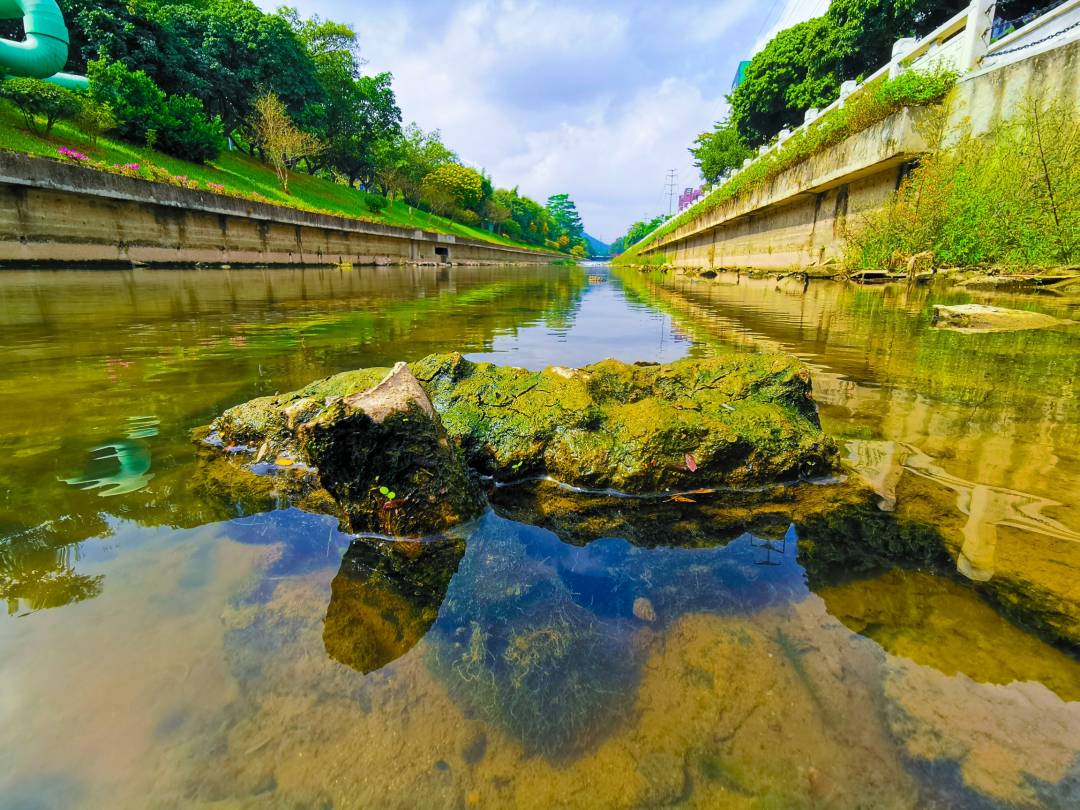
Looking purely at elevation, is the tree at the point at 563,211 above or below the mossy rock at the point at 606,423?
above

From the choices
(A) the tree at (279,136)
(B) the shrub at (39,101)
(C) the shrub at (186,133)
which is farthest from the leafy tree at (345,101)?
(B) the shrub at (39,101)

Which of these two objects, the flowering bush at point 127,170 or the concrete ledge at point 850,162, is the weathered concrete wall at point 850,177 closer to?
the concrete ledge at point 850,162

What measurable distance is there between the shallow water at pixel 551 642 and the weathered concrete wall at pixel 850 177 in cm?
1419

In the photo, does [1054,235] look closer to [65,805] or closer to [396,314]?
[396,314]

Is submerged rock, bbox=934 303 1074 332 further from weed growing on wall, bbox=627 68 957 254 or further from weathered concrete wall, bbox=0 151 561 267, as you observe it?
weathered concrete wall, bbox=0 151 561 267

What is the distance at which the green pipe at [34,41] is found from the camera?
22234 mm

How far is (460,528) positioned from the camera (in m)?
2.37

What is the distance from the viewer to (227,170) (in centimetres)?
2975

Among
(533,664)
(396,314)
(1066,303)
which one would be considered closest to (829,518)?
(533,664)

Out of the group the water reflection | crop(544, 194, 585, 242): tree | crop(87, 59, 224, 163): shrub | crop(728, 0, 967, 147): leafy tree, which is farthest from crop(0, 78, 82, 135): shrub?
crop(544, 194, 585, 242): tree

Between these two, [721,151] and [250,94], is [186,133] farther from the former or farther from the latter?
[721,151]

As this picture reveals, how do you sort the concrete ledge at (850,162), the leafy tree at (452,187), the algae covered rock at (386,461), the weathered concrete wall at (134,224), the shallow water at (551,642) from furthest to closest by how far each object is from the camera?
the leafy tree at (452,187) → the weathered concrete wall at (134,224) → the concrete ledge at (850,162) → the algae covered rock at (386,461) → the shallow water at (551,642)

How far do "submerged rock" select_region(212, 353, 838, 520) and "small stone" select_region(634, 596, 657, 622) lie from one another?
92cm

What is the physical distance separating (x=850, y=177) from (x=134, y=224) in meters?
26.0
